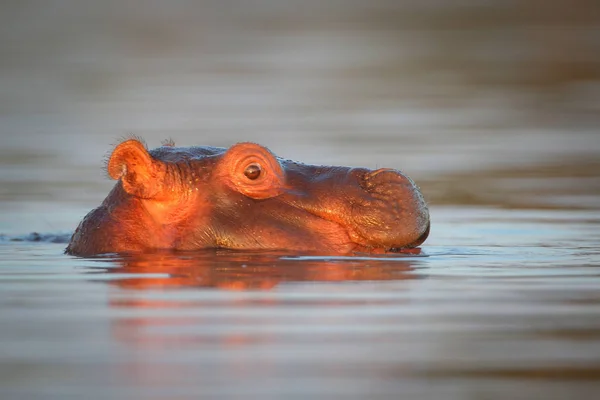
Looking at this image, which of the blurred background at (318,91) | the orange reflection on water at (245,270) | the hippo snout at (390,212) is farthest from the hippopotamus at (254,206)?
the blurred background at (318,91)

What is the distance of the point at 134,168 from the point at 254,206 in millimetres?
749

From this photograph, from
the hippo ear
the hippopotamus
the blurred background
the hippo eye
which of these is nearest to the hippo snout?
the hippopotamus

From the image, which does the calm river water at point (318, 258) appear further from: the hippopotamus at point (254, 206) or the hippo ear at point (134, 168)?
the hippo ear at point (134, 168)

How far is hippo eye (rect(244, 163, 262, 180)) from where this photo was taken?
7941mm

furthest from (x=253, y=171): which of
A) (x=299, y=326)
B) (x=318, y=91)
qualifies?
(x=318, y=91)

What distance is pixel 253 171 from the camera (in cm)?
794

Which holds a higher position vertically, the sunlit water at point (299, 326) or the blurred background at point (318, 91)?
the blurred background at point (318, 91)

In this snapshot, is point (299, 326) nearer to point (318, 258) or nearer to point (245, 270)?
point (245, 270)

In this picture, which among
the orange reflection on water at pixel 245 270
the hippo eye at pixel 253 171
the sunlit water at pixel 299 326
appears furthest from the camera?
the hippo eye at pixel 253 171

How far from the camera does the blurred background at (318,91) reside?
546 inches

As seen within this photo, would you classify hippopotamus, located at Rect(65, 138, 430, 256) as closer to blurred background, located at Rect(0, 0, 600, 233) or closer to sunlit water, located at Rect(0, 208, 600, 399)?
sunlit water, located at Rect(0, 208, 600, 399)

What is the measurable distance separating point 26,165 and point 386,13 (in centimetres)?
2466

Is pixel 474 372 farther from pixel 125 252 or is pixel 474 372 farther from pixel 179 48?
pixel 179 48

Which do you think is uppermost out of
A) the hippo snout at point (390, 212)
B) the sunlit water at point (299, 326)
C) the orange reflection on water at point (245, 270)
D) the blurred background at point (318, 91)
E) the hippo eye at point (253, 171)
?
the blurred background at point (318, 91)
